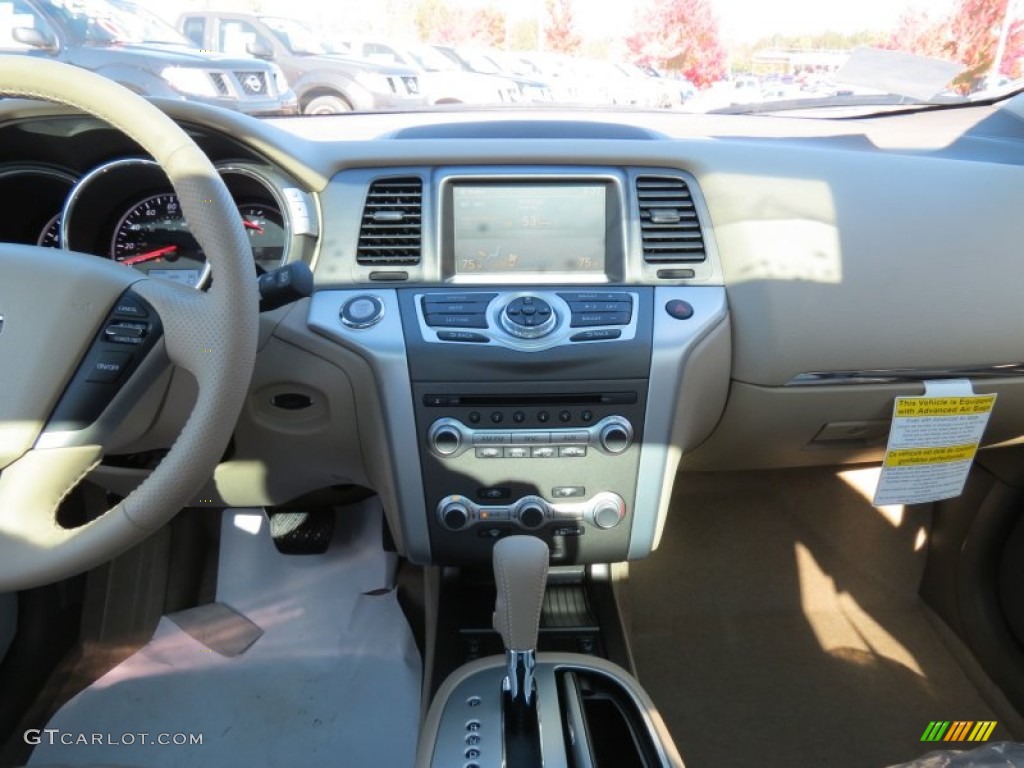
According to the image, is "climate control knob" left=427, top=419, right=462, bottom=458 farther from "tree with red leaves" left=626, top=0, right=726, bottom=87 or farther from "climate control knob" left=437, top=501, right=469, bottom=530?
"tree with red leaves" left=626, top=0, right=726, bottom=87

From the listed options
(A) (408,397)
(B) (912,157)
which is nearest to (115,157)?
(A) (408,397)

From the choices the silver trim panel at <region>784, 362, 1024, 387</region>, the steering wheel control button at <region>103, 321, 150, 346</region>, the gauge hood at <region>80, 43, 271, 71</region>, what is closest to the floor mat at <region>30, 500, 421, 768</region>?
the steering wheel control button at <region>103, 321, 150, 346</region>

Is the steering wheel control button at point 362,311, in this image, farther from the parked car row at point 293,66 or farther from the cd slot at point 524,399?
the parked car row at point 293,66

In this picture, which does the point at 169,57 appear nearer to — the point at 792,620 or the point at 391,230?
the point at 391,230

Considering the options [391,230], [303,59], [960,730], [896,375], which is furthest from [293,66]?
[960,730]

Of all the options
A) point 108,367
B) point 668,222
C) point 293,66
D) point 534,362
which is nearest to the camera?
point 108,367

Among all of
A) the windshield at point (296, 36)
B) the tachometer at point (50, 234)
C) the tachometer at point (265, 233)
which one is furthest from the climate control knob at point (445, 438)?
the windshield at point (296, 36)

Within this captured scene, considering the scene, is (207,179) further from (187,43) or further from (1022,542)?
(187,43)

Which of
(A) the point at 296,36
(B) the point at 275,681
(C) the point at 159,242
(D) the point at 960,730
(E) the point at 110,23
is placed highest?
(E) the point at 110,23

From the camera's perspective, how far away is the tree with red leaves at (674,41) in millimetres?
2621

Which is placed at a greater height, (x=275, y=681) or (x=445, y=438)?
(x=445, y=438)

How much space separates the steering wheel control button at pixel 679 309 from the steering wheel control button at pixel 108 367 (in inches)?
35.4

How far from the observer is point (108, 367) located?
109cm

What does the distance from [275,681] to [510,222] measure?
1172 mm
